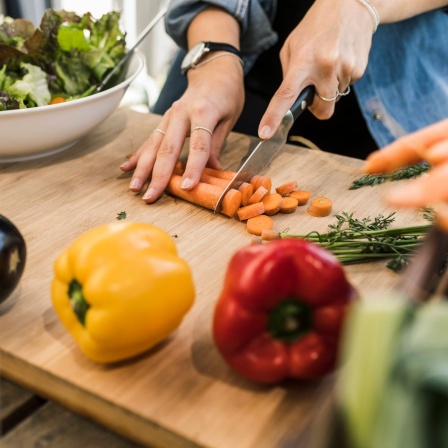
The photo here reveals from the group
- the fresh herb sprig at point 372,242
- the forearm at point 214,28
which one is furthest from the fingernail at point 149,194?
the forearm at point 214,28

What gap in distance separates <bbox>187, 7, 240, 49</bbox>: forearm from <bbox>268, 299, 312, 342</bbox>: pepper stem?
4.14 feet

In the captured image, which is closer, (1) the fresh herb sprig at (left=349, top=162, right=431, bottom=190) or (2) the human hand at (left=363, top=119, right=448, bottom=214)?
(2) the human hand at (left=363, top=119, right=448, bottom=214)

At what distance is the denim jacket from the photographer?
193cm

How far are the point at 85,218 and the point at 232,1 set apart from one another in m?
0.93

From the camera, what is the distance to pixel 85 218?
4.59 ft

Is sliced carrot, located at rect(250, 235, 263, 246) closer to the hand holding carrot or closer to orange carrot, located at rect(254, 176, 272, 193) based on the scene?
orange carrot, located at rect(254, 176, 272, 193)

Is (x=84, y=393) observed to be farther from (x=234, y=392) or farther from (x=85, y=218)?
(x=85, y=218)

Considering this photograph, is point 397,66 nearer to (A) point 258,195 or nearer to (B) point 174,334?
(A) point 258,195

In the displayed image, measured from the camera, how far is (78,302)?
88 cm

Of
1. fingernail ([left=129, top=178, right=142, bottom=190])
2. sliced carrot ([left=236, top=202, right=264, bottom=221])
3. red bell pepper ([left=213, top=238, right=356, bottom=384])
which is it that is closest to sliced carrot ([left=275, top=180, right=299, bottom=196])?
sliced carrot ([left=236, top=202, right=264, bottom=221])

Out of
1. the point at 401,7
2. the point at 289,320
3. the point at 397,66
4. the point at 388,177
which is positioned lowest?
the point at 388,177

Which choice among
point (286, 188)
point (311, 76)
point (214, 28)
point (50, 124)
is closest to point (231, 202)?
point (286, 188)

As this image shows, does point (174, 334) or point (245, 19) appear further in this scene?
point (245, 19)

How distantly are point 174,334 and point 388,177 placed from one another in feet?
2.68
